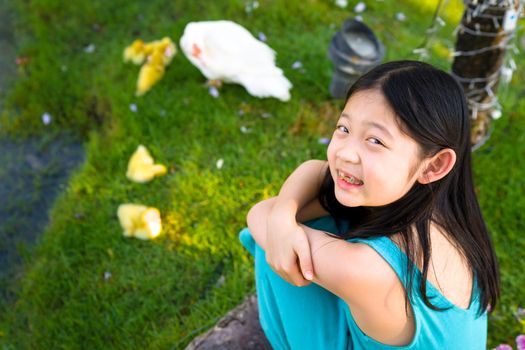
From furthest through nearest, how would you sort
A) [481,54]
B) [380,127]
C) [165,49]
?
[165,49]
[481,54]
[380,127]

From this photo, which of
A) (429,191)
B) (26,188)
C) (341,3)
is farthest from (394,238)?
(341,3)

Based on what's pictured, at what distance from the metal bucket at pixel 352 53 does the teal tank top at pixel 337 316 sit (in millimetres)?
1414

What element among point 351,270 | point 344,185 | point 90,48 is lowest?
point 90,48

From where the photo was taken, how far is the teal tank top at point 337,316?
1.40 m

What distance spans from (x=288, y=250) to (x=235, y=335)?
0.65 metres

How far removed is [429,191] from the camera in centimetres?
149

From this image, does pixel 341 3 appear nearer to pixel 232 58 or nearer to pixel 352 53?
pixel 352 53

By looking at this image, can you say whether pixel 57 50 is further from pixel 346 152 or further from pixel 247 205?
pixel 346 152

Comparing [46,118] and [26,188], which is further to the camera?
[46,118]

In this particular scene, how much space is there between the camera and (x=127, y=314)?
8.02ft

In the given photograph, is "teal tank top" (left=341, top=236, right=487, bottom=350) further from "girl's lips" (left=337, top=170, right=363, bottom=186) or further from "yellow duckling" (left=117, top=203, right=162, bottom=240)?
"yellow duckling" (left=117, top=203, right=162, bottom=240)

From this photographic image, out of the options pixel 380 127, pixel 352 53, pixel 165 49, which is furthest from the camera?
pixel 165 49

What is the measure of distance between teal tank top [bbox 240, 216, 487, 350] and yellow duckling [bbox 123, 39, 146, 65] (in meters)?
2.00

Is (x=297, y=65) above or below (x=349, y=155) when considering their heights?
below
